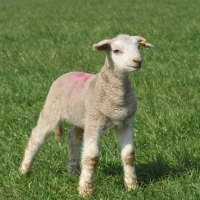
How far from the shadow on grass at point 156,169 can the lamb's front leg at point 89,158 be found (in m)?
0.53

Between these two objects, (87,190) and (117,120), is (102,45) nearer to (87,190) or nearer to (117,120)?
(117,120)

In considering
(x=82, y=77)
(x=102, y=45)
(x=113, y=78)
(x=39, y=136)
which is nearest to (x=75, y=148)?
(x=39, y=136)

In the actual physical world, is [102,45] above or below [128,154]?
above

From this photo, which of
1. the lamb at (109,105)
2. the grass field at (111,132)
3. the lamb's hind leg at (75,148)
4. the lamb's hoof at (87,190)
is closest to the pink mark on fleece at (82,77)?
the lamb at (109,105)

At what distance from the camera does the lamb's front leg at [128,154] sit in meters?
4.78

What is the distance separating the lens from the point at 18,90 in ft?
28.5

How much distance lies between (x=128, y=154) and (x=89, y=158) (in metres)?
0.36

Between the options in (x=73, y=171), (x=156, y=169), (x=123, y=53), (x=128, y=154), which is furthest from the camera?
(x=73, y=171)

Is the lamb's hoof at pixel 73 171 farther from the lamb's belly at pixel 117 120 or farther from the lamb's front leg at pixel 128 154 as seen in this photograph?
the lamb's belly at pixel 117 120

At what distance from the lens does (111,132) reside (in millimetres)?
6387

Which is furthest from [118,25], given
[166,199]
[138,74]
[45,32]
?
[166,199]

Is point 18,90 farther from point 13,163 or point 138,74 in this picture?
point 13,163

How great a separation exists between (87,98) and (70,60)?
6.35 m

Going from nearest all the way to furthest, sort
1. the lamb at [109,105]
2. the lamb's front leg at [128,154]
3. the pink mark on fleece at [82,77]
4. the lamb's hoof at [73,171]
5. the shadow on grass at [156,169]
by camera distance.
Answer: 1. the lamb at [109,105]
2. the lamb's front leg at [128,154]
3. the shadow on grass at [156,169]
4. the pink mark on fleece at [82,77]
5. the lamb's hoof at [73,171]
